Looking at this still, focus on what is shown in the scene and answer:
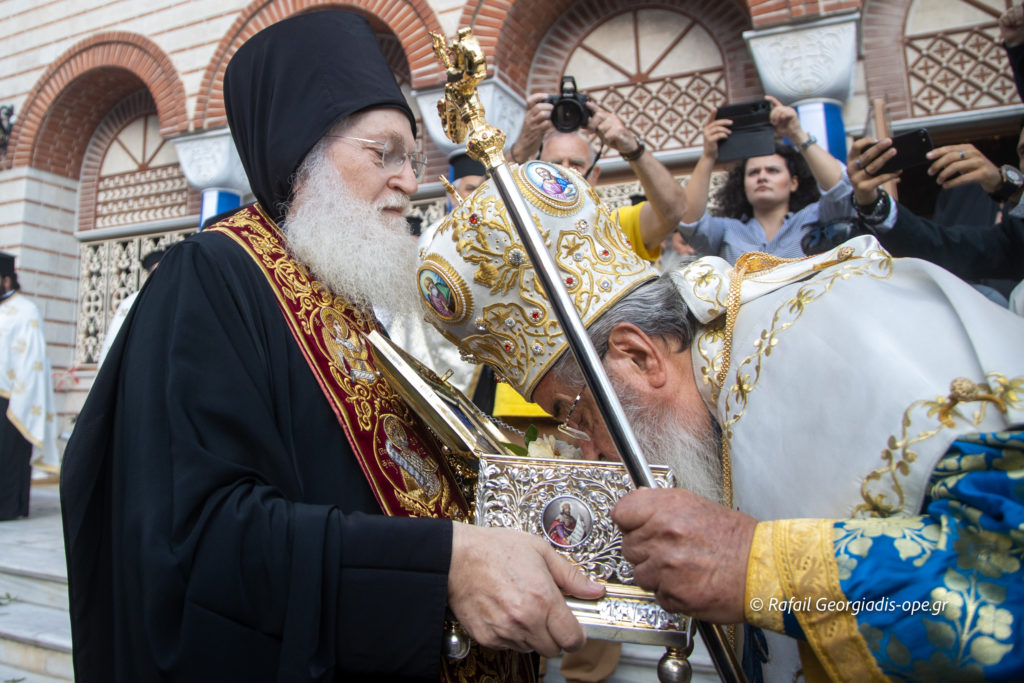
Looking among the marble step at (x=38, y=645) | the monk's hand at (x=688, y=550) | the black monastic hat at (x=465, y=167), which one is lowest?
the marble step at (x=38, y=645)

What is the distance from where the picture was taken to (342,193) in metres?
1.87

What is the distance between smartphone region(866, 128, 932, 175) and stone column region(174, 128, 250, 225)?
6.58 meters

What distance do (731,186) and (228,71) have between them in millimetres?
2690

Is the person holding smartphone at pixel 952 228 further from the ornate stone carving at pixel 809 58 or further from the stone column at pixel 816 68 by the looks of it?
the ornate stone carving at pixel 809 58

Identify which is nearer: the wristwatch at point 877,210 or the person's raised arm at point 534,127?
the wristwatch at point 877,210

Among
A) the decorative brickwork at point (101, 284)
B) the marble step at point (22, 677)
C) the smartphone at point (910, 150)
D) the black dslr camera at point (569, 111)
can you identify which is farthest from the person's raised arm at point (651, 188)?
the decorative brickwork at point (101, 284)

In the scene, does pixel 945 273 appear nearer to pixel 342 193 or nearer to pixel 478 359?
pixel 478 359

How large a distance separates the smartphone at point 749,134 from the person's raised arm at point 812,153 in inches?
4.1

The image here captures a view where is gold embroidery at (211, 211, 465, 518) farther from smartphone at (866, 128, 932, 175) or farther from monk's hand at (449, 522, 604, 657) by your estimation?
smartphone at (866, 128, 932, 175)

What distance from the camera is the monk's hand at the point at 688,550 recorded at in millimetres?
1053

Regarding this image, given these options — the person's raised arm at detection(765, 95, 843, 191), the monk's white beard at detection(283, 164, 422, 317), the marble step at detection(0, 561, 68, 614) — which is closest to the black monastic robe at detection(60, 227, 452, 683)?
the monk's white beard at detection(283, 164, 422, 317)

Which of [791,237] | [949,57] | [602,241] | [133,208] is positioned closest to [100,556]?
[602,241]

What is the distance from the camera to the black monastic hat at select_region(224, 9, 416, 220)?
185cm

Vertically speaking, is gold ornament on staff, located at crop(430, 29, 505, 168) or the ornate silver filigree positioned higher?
gold ornament on staff, located at crop(430, 29, 505, 168)
